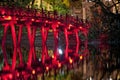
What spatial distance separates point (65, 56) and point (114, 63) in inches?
150

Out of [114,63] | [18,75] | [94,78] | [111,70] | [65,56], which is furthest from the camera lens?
[65,56]

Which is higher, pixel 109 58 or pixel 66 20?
pixel 66 20

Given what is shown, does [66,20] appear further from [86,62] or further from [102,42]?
[102,42]

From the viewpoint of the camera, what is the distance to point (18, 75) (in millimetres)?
17906

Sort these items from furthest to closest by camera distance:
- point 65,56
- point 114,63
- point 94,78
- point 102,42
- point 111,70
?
1. point 102,42
2. point 65,56
3. point 114,63
4. point 111,70
5. point 94,78

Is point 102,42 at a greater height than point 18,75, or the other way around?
point 18,75

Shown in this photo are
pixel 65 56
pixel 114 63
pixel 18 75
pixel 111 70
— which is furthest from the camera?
pixel 65 56

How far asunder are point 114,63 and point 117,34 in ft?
7.47

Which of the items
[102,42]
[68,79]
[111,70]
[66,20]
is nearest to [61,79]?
[68,79]

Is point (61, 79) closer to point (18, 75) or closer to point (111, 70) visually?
point (18, 75)

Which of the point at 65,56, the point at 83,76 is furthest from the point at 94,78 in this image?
the point at 65,56

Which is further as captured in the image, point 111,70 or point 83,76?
point 111,70

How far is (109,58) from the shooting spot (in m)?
29.5

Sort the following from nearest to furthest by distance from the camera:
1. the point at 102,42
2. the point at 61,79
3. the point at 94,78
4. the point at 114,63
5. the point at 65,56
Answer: the point at 61,79
the point at 94,78
the point at 114,63
the point at 65,56
the point at 102,42
